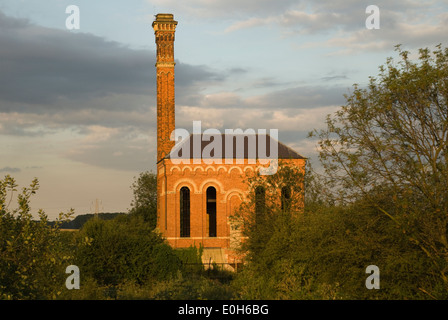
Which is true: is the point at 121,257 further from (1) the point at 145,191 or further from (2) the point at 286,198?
(1) the point at 145,191

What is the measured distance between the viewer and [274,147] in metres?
53.3

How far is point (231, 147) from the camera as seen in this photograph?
52938 millimetres

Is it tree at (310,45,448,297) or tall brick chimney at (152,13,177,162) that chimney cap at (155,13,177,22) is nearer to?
tall brick chimney at (152,13,177,162)

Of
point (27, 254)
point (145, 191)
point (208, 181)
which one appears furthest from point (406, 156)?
point (145, 191)

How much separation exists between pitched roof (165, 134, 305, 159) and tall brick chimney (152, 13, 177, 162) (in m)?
3.00

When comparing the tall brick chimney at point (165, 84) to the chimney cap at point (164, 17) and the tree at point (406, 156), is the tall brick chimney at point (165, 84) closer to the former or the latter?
the chimney cap at point (164, 17)

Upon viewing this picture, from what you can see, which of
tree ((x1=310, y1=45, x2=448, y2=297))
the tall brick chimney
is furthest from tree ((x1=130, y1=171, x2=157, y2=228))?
tree ((x1=310, y1=45, x2=448, y2=297))

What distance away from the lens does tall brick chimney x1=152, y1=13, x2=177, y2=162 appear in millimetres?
56406

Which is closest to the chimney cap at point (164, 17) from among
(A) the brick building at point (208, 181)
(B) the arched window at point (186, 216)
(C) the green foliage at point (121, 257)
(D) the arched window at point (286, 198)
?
(A) the brick building at point (208, 181)

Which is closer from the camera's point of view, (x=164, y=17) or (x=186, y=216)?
(x=186, y=216)

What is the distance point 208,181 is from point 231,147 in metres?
4.03

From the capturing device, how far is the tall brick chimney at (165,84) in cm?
5641

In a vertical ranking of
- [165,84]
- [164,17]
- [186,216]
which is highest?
[164,17]
